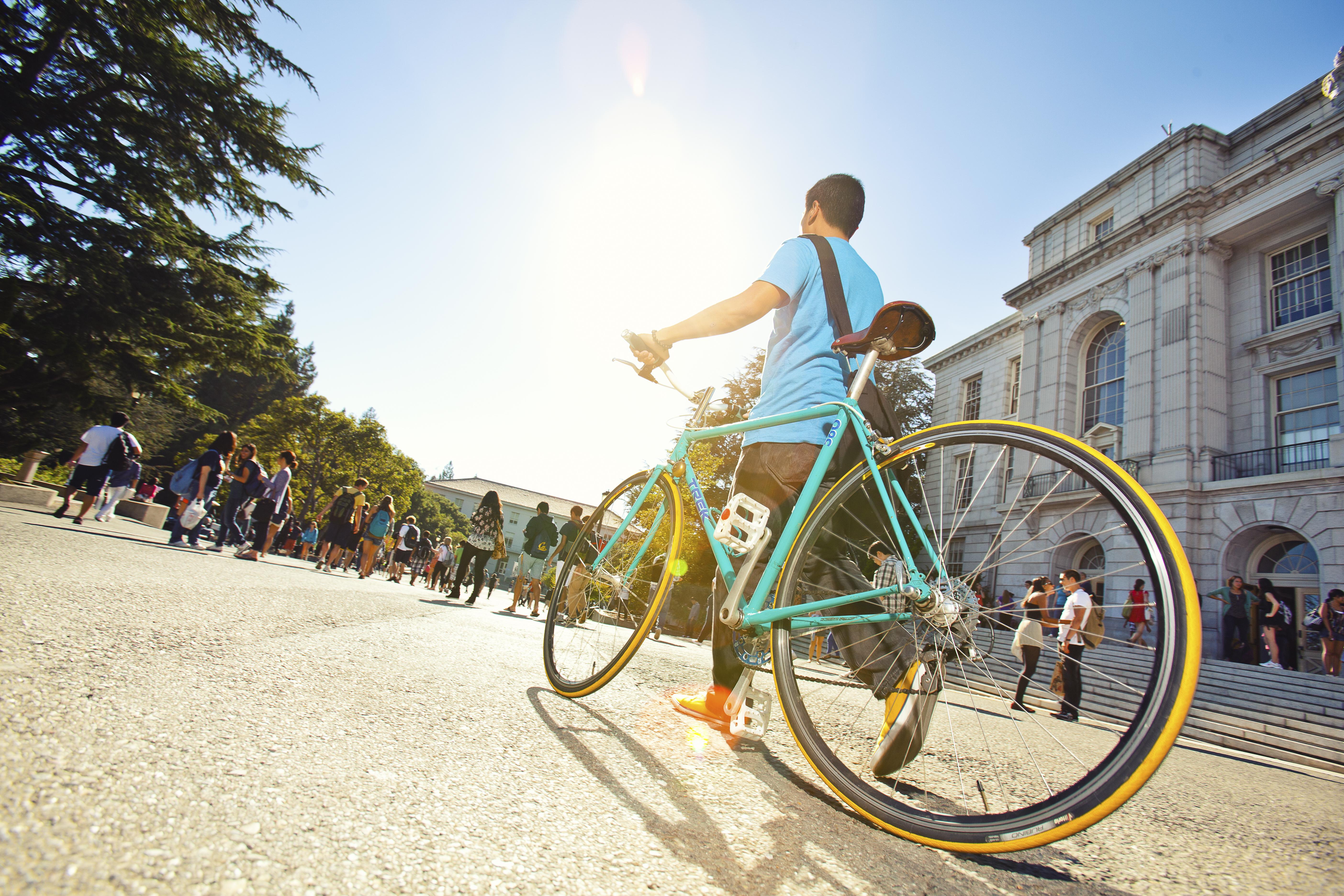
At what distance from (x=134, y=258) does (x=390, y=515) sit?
29.2 ft

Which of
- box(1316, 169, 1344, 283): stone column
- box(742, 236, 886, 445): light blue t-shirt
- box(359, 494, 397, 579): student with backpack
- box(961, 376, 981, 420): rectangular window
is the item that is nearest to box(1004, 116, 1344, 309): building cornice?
box(1316, 169, 1344, 283): stone column

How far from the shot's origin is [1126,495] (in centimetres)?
136

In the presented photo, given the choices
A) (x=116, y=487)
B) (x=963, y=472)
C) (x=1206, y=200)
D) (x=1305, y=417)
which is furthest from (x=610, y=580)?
(x=1206, y=200)

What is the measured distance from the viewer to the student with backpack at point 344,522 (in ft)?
38.6

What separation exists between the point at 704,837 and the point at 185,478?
10309 millimetres

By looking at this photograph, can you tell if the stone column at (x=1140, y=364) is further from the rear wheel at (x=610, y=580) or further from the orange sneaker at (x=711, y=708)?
the orange sneaker at (x=711, y=708)

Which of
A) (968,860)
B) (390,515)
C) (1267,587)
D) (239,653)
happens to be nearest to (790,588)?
(968,860)

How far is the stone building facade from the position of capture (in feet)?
55.7

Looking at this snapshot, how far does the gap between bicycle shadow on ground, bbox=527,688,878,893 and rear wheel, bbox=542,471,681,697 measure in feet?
2.86

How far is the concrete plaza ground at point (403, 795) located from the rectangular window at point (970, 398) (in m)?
31.7

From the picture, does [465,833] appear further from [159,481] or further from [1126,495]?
[159,481]

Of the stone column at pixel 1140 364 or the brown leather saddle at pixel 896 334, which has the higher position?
the stone column at pixel 1140 364

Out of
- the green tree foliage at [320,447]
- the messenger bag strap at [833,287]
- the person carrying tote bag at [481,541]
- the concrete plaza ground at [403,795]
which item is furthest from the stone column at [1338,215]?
the green tree foliage at [320,447]

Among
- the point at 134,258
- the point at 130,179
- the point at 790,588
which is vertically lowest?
the point at 790,588
